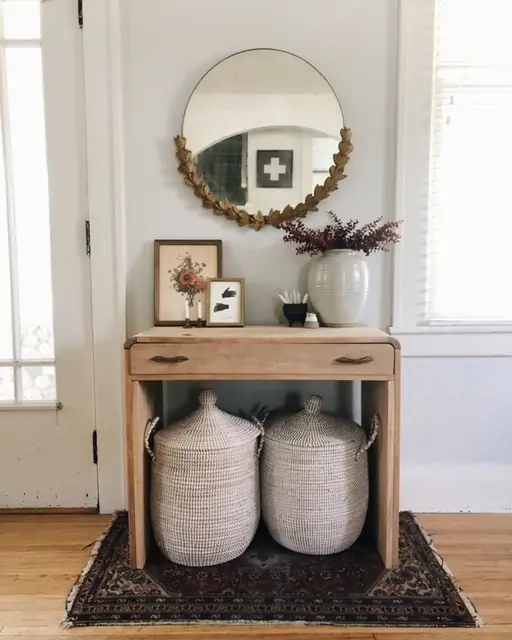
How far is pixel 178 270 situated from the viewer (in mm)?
2037

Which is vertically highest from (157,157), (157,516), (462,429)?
(157,157)

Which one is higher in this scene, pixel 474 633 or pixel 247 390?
pixel 247 390

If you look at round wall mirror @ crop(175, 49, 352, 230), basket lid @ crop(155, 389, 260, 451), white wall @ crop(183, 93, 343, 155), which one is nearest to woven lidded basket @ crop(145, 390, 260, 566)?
basket lid @ crop(155, 389, 260, 451)

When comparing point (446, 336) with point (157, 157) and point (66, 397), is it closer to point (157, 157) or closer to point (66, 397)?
point (157, 157)

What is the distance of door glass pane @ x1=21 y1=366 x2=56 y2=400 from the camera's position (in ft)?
6.93

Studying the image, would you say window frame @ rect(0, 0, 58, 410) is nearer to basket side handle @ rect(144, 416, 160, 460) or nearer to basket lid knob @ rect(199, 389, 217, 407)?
basket side handle @ rect(144, 416, 160, 460)

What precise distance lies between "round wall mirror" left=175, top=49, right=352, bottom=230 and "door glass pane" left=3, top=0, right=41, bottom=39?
0.68 metres

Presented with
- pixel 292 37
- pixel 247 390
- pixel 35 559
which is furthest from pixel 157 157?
pixel 35 559

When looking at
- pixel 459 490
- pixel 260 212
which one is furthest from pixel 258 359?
pixel 459 490

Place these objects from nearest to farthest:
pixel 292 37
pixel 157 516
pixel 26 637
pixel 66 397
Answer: pixel 26 637
pixel 157 516
pixel 292 37
pixel 66 397

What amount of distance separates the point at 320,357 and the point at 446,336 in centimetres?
71

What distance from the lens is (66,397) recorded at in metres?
2.11

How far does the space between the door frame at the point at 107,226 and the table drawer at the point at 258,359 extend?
47 centimetres

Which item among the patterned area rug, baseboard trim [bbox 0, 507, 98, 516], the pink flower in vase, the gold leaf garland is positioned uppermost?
the gold leaf garland
